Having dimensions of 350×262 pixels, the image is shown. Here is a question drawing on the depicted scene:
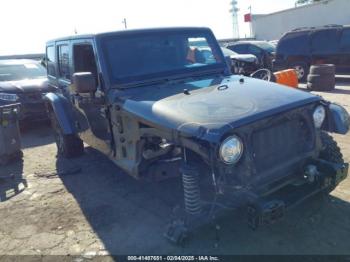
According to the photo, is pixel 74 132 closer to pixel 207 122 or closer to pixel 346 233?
pixel 207 122

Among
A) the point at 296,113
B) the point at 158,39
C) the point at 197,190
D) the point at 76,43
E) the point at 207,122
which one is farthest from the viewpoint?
the point at 76,43

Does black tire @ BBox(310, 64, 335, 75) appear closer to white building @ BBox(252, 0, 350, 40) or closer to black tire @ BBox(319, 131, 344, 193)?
black tire @ BBox(319, 131, 344, 193)

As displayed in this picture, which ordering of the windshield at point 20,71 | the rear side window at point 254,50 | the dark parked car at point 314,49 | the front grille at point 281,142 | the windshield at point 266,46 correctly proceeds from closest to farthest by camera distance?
the front grille at point 281,142, the windshield at point 20,71, the dark parked car at point 314,49, the rear side window at point 254,50, the windshield at point 266,46

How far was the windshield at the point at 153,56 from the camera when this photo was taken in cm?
404

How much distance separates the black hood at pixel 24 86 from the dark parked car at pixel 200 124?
3629 millimetres

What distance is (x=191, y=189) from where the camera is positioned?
3.04 m

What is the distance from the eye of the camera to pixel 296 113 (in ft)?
10.9

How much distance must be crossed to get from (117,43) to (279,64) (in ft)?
32.2

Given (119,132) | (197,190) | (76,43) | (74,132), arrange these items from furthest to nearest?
(74,132) → (76,43) → (119,132) → (197,190)

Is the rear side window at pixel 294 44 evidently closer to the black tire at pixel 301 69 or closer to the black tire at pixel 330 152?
the black tire at pixel 301 69

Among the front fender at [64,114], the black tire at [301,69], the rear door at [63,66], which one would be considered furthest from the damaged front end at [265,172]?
the black tire at [301,69]

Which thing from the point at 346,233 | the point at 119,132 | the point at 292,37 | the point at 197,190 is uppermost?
the point at 292,37

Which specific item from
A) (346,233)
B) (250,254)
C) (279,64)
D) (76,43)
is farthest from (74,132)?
(279,64)

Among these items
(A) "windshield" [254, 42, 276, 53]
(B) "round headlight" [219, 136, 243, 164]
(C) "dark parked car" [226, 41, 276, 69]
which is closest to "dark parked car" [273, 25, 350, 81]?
(C) "dark parked car" [226, 41, 276, 69]
